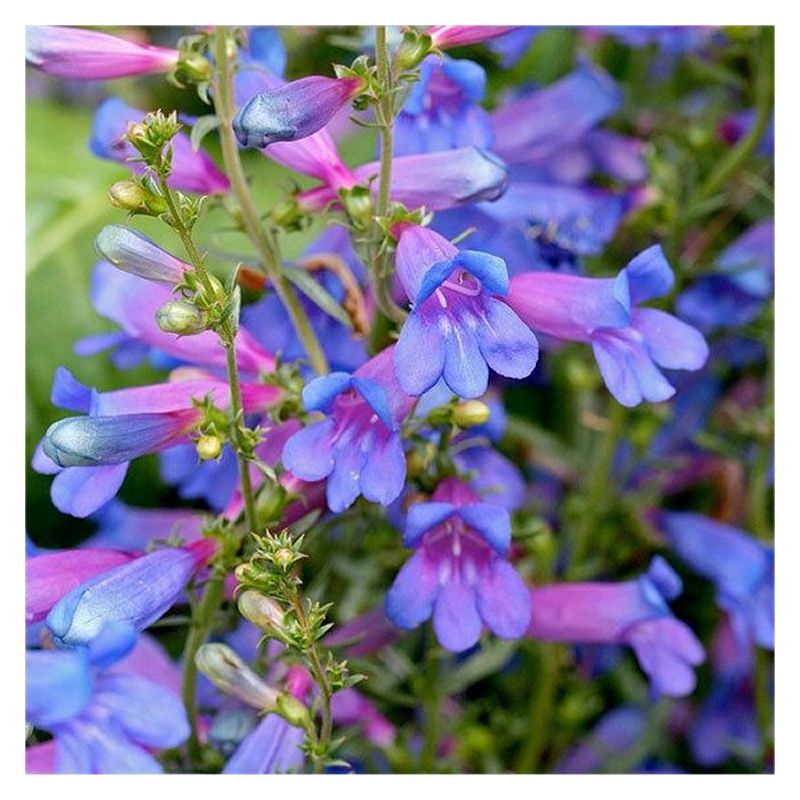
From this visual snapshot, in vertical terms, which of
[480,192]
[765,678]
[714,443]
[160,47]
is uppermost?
[160,47]

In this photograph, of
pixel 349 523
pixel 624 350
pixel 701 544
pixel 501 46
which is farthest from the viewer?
pixel 701 544

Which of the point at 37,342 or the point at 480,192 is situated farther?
the point at 37,342

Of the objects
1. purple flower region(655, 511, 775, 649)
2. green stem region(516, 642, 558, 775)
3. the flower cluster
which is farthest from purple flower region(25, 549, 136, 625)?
purple flower region(655, 511, 775, 649)

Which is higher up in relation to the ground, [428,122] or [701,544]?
[428,122]

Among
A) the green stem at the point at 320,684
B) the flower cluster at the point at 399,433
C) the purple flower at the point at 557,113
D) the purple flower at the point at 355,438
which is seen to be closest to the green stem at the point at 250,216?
the flower cluster at the point at 399,433

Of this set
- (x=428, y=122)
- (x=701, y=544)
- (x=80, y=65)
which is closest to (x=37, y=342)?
(x=80, y=65)

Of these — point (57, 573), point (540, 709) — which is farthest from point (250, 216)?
point (540, 709)

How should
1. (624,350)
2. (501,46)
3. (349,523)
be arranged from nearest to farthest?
1. (624,350)
2. (349,523)
3. (501,46)

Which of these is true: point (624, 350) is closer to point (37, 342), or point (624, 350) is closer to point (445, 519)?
point (445, 519)
